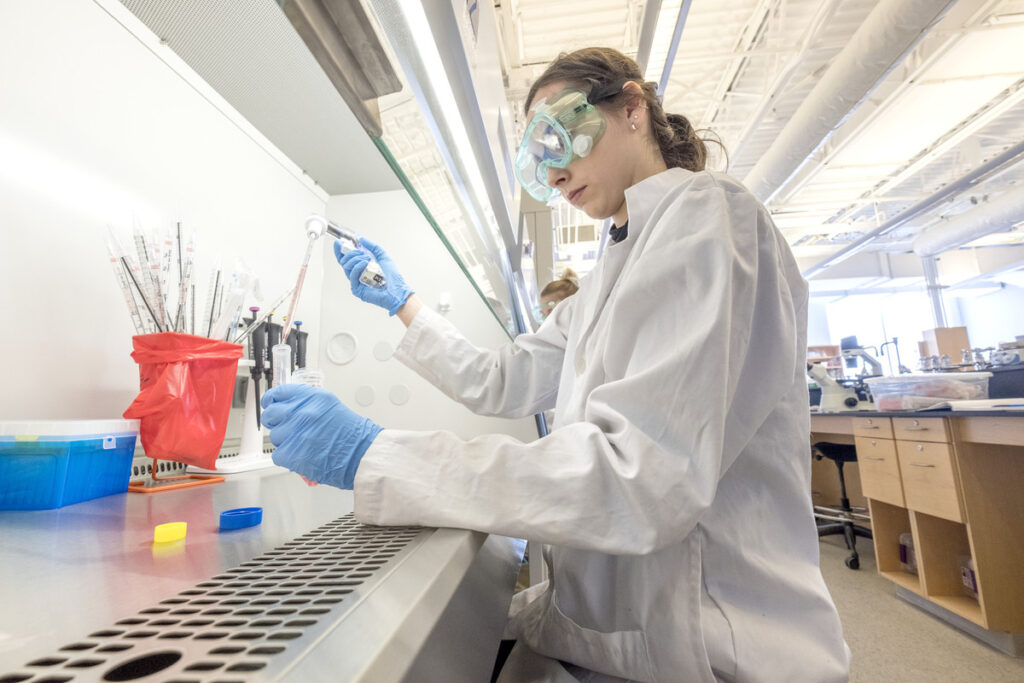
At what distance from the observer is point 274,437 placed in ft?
2.20

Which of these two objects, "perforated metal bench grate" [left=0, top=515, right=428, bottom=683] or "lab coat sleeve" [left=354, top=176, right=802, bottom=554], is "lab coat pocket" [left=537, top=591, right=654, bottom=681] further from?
"perforated metal bench grate" [left=0, top=515, right=428, bottom=683]

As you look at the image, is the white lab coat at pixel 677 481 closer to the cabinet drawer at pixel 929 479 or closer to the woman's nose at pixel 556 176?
the woman's nose at pixel 556 176

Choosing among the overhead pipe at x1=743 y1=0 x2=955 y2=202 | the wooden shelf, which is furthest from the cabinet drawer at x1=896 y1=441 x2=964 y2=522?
the overhead pipe at x1=743 y1=0 x2=955 y2=202

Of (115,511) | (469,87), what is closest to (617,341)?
(469,87)

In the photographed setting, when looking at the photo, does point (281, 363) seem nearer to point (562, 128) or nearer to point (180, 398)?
point (180, 398)

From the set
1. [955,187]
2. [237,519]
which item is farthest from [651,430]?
[955,187]

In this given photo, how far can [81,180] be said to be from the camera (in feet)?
3.85

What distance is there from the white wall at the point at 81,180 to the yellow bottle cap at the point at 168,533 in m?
0.76

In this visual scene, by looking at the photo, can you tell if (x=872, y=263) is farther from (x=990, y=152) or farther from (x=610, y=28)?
(x=610, y=28)

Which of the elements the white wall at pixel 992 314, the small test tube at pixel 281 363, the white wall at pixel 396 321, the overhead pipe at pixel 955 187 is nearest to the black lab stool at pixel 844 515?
Result: the white wall at pixel 396 321

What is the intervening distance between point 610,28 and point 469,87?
304 centimetres

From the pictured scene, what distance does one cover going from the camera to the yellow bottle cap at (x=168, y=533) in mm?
562

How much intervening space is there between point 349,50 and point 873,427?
10.3 ft

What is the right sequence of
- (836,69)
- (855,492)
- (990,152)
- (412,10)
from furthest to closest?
(990,152)
(855,492)
(836,69)
(412,10)
